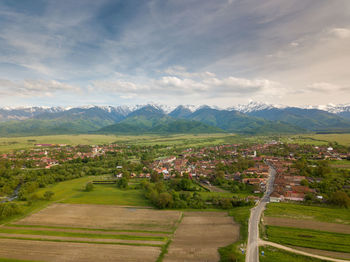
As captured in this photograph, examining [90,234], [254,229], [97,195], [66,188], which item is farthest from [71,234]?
[66,188]

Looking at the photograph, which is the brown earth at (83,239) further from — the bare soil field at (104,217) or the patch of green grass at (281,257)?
the patch of green grass at (281,257)

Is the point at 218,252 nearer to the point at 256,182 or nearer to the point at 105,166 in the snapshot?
the point at 256,182

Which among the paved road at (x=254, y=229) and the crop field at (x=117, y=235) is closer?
the paved road at (x=254, y=229)

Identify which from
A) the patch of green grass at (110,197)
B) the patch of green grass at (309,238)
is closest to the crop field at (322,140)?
the patch of green grass at (309,238)

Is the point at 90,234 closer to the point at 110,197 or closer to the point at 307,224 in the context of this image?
the point at 110,197

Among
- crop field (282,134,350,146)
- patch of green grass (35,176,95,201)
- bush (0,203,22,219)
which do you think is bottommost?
patch of green grass (35,176,95,201)

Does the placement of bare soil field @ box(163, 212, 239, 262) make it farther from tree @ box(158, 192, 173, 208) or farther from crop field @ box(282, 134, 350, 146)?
crop field @ box(282, 134, 350, 146)

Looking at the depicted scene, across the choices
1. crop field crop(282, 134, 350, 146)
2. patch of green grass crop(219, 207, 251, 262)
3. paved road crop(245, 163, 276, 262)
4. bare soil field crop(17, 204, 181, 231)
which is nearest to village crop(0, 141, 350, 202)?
paved road crop(245, 163, 276, 262)
